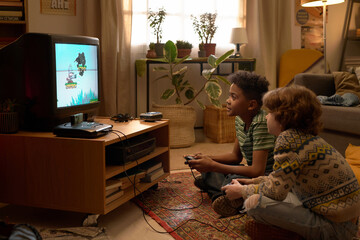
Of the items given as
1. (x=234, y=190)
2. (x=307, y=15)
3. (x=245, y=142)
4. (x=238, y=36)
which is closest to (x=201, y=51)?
(x=238, y=36)

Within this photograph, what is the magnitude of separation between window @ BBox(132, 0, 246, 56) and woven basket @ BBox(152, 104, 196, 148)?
738 millimetres

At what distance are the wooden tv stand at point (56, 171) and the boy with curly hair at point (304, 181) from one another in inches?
27.0

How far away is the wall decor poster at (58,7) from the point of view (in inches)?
150

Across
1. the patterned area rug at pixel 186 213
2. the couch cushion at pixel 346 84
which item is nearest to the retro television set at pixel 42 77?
the patterned area rug at pixel 186 213

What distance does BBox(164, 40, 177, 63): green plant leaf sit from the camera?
3.70m

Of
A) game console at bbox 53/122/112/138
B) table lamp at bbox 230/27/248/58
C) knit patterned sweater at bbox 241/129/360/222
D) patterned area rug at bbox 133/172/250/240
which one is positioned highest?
table lamp at bbox 230/27/248/58

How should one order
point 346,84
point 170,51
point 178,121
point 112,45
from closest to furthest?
point 346,84 < point 170,51 < point 178,121 < point 112,45

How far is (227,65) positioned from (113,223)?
9.55 ft

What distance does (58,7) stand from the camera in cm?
388

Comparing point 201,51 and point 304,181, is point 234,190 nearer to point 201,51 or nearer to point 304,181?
point 304,181

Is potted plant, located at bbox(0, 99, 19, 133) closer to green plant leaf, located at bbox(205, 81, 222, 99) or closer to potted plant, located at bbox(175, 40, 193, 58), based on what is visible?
green plant leaf, located at bbox(205, 81, 222, 99)

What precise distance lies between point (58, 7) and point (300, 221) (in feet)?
10.4

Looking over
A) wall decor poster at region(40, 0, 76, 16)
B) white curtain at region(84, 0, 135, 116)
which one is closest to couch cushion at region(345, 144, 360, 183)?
white curtain at region(84, 0, 135, 116)

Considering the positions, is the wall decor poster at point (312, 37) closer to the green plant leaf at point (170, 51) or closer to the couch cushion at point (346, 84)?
the couch cushion at point (346, 84)
